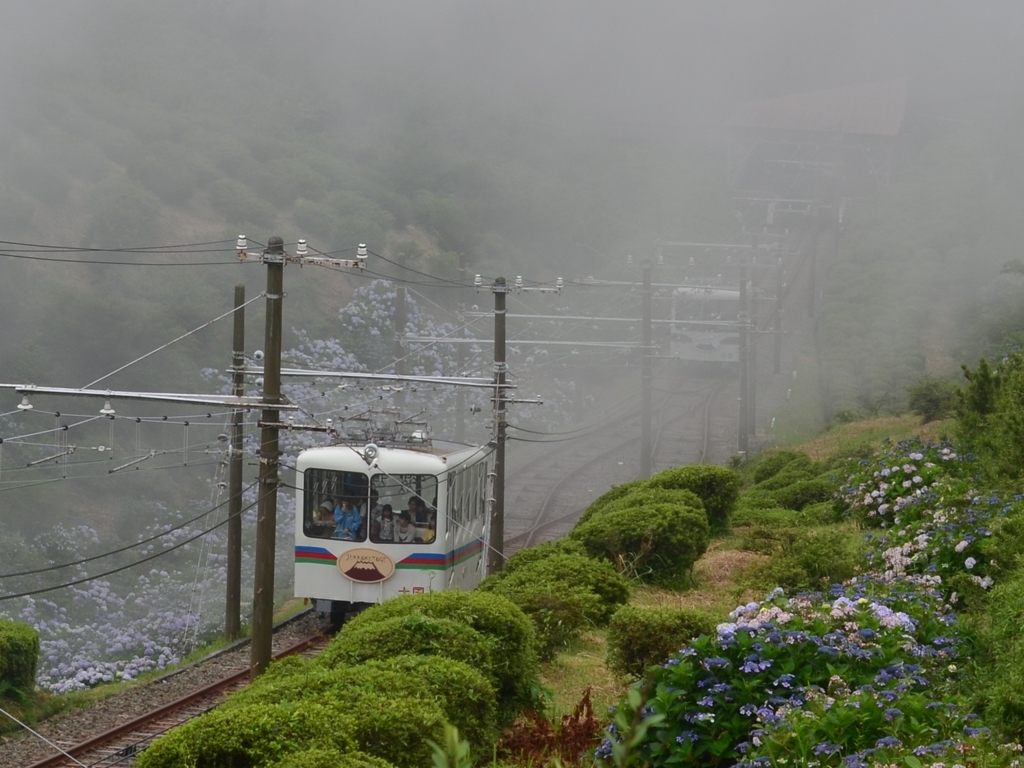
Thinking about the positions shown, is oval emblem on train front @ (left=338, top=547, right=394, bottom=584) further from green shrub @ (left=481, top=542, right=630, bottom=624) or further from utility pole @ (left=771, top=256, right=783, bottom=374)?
utility pole @ (left=771, top=256, right=783, bottom=374)

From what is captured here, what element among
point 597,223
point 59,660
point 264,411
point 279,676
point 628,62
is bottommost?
point 59,660

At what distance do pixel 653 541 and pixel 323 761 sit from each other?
1077cm

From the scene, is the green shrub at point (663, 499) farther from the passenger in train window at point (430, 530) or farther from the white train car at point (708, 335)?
the white train car at point (708, 335)

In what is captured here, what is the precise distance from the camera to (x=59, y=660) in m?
24.0

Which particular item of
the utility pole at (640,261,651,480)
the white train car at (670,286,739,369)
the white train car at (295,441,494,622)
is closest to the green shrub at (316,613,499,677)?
Result: the white train car at (295,441,494,622)

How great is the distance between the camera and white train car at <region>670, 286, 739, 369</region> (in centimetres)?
5584

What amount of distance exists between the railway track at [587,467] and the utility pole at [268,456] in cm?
1514

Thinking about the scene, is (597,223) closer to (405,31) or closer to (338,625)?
(405,31)

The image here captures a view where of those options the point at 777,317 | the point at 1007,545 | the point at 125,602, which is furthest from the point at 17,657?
the point at 777,317

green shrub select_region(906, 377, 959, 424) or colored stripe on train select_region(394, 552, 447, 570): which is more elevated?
green shrub select_region(906, 377, 959, 424)

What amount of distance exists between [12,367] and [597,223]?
4877cm

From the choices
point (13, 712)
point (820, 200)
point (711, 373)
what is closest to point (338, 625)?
point (13, 712)

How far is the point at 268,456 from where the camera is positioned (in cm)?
1550

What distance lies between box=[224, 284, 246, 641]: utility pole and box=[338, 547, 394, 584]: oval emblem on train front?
207cm
